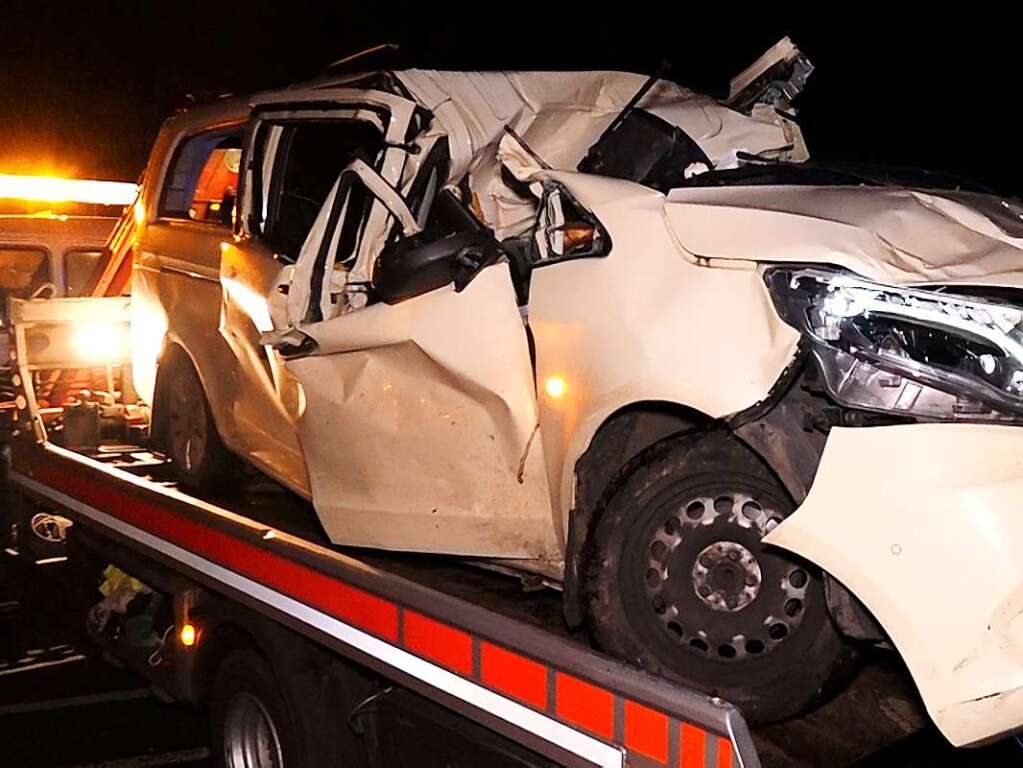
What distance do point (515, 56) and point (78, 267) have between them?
45.7 feet

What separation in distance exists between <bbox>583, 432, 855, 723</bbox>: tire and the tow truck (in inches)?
11.4

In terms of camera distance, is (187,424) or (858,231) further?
(187,424)

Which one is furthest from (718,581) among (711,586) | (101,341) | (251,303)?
(101,341)

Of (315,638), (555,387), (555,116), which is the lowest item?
(315,638)

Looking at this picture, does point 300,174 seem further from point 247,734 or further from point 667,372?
point 667,372

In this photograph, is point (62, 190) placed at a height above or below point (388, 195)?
above

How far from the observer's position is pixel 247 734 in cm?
456

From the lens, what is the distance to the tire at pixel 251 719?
4.20 meters

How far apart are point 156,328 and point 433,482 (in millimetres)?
2566

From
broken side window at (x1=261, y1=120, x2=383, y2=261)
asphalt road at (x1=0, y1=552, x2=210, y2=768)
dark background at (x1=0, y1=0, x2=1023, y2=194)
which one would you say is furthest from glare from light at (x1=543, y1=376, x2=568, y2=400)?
dark background at (x1=0, y1=0, x2=1023, y2=194)

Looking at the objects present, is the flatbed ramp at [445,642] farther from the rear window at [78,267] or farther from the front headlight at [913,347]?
the rear window at [78,267]

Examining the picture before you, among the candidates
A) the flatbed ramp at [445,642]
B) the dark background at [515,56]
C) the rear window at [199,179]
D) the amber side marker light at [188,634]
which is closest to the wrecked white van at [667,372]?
the flatbed ramp at [445,642]

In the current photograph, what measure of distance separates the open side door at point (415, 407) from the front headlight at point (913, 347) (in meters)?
0.97

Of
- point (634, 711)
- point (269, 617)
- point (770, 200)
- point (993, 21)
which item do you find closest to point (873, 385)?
point (770, 200)
